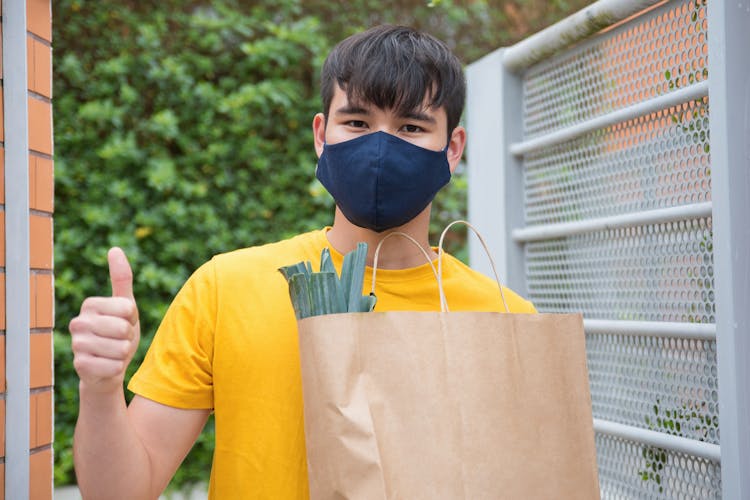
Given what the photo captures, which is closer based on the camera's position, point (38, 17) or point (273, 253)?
point (273, 253)

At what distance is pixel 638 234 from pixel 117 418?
4.52ft

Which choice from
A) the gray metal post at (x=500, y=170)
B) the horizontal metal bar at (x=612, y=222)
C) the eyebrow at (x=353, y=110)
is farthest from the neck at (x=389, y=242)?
the gray metal post at (x=500, y=170)

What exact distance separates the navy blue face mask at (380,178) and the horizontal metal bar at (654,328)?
672 mm

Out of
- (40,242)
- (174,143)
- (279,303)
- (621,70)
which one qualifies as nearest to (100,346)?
(279,303)

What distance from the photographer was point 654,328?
7.18 ft

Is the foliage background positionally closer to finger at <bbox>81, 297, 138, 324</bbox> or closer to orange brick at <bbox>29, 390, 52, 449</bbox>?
orange brick at <bbox>29, 390, 52, 449</bbox>

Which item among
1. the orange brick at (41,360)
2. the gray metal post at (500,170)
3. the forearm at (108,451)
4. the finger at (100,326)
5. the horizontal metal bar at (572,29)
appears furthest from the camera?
the gray metal post at (500,170)

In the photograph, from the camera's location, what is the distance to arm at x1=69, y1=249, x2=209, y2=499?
141 centimetres

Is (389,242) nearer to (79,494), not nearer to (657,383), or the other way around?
(657,383)

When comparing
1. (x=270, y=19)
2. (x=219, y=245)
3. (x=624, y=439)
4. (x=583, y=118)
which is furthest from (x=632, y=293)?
(x=270, y=19)

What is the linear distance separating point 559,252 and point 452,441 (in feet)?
4.31

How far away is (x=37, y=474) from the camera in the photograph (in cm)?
198

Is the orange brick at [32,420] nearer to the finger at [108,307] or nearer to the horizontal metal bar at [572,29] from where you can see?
the finger at [108,307]

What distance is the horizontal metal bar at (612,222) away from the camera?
2.01 meters
